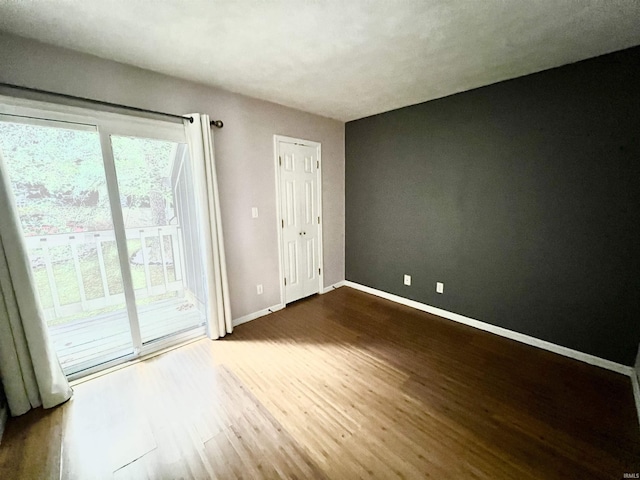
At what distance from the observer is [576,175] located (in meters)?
2.12

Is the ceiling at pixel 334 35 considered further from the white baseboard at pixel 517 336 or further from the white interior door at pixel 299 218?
the white baseboard at pixel 517 336

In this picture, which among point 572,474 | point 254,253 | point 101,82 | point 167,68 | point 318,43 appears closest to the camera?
point 572,474

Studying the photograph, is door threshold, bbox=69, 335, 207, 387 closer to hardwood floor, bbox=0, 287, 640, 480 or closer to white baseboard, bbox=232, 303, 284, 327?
hardwood floor, bbox=0, 287, 640, 480

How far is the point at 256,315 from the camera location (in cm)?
310

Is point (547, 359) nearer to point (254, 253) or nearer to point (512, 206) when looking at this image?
point (512, 206)

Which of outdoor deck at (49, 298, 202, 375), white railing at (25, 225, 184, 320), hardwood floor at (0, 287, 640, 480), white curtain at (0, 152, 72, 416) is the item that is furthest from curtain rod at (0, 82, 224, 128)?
hardwood floor at (0, 287, 640, 480)

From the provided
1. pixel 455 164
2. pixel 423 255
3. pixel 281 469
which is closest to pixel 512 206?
pixel 455 164

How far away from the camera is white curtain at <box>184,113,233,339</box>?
2.32 m

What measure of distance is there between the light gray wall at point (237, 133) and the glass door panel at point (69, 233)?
0.33 meters

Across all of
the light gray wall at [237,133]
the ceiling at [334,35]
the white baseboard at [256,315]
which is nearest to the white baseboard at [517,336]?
the light gray wall at [237,133]

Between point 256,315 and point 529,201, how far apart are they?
308cm

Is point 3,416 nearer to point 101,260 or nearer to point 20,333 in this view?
point 20,333

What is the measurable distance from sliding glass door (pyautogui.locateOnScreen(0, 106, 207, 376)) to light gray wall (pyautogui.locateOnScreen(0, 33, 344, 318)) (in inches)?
9.5

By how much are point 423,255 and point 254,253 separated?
6.78 feet
